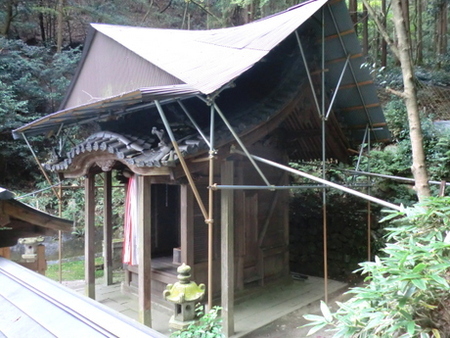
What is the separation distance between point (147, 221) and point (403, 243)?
12.3ft

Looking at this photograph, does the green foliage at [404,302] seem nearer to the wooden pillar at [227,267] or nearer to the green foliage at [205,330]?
the green foliage at [205,330]

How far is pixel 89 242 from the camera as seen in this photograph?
6938 mm

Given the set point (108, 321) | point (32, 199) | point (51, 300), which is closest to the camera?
point (108, 321)

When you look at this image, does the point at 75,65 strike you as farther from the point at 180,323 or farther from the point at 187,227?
the point at 180,323

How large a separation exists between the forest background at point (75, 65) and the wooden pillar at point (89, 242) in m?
5.51

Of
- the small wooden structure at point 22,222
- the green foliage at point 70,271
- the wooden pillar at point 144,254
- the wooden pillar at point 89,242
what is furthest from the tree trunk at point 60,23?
the small wooden structure at point 22,222

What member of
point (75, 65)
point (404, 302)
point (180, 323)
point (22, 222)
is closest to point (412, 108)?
point (404, 302)

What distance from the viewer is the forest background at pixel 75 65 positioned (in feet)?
31.1

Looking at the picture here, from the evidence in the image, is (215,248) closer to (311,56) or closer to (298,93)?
(298,93)

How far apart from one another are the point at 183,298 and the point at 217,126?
2.51 meters

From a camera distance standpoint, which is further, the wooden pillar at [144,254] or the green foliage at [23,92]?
the green foliage at [23,92]

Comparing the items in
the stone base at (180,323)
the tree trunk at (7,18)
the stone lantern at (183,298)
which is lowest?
the stone base at (180,323)

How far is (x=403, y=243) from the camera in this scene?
243 centimetres

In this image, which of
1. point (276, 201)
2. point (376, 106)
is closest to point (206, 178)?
point (276, 201)
